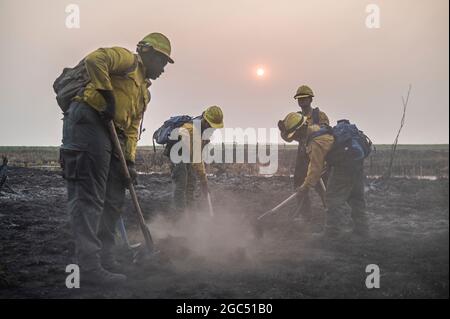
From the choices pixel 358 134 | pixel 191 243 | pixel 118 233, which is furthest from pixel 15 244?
pixel 358 134

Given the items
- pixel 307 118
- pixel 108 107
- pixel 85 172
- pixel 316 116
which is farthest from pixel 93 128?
pixel 316 116

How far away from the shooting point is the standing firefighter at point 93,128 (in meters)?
3.84

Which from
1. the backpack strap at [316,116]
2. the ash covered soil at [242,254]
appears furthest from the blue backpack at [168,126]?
the backpack strap at [316,116]

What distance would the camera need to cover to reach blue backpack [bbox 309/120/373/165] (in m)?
5.69

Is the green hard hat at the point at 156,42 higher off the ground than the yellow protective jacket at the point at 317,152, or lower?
higher

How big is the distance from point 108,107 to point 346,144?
298 centimetres

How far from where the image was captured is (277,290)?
3.67 m

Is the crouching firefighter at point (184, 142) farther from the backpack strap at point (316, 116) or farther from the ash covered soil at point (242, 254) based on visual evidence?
the backpack strap at point (316, 116)

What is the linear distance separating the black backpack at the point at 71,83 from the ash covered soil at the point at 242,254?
1480 mm

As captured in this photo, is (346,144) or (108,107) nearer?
(108,107)

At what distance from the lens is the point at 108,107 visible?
3859mm

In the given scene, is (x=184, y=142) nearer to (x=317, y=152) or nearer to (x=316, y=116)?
(x=317, y=152)
